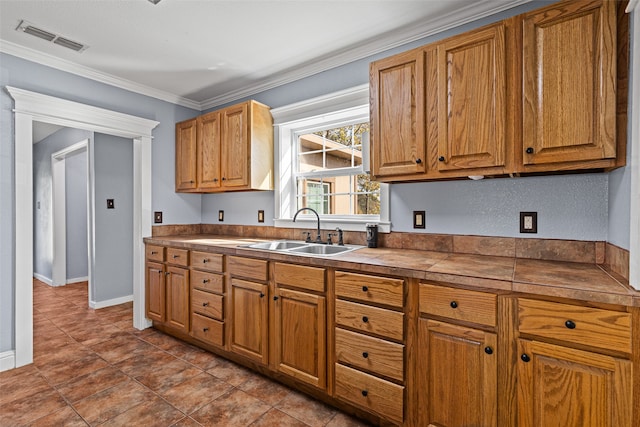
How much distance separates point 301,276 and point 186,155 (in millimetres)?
2211

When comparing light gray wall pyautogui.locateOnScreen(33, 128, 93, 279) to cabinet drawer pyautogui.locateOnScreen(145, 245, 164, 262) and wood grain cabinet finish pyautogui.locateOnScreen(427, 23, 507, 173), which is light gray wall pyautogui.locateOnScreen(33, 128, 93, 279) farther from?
wood grain cabinet finish pyautogui.locateOnScreen(427, 23, 507, 173)

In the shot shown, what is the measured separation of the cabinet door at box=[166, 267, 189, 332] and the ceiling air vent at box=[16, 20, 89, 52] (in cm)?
194

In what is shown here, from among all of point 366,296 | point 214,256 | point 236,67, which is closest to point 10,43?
point 236,67

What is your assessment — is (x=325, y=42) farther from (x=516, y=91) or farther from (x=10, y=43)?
(x=10, y=43)

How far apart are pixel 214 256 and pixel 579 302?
227cm

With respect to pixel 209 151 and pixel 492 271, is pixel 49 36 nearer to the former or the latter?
pixel 209 151

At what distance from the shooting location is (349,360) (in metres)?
Result: 1.82

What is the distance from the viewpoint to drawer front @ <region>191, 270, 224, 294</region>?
99.9 inches

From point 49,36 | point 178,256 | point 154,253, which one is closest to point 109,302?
point 154,253

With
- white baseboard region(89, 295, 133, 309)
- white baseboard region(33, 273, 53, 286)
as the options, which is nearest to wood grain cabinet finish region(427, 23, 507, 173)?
white baseboard region(89, 295, 133, 309)

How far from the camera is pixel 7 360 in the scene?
96.3 inches

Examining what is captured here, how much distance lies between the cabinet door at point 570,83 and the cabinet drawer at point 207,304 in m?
2.28

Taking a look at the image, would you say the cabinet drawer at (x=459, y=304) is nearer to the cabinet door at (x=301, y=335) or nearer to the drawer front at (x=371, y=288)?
the drawer front at (x=371, y=288)

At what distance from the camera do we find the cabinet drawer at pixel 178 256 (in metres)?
2.81
